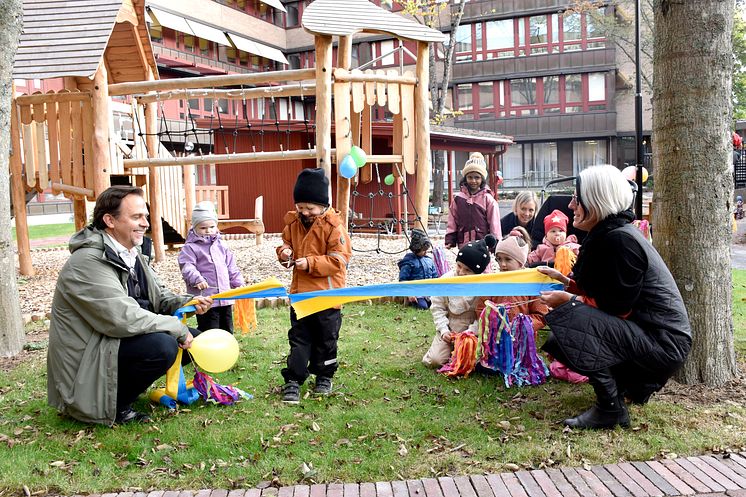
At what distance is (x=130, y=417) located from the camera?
14.5ft

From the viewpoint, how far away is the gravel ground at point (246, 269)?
926 centimetres

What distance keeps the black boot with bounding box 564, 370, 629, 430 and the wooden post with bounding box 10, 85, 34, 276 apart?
9480 millimetres

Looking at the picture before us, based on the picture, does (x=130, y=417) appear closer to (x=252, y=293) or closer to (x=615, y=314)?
(x=252, y=293)

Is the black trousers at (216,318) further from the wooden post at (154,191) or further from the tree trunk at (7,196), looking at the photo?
the wooden post at (154,191)

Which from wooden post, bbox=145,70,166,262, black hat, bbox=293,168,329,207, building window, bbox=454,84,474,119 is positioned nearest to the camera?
black hat, bbox=293,168,329,207

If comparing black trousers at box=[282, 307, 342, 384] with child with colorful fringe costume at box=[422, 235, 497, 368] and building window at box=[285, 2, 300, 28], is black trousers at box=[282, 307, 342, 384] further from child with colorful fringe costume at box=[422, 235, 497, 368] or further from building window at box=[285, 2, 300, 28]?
building window at box=[285, 2, 300, 28]

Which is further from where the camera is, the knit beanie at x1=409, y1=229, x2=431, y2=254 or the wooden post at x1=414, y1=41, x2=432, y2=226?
the wooden post at x1=414, y1=41, x2=432, y2=226

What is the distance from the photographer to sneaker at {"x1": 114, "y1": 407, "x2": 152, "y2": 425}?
4375 millimetres

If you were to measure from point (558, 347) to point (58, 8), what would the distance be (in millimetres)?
9328

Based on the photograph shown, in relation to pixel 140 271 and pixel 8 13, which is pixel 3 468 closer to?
pixel 140 271

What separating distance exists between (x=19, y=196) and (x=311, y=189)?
7.91 m

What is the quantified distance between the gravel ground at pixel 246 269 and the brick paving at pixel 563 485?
5766 millimetres

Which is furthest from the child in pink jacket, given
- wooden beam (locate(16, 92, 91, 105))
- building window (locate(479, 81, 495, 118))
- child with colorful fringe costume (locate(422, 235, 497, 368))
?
building window (locate(479, 81, 495, 118))

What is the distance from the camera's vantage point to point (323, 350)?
16.4ft
